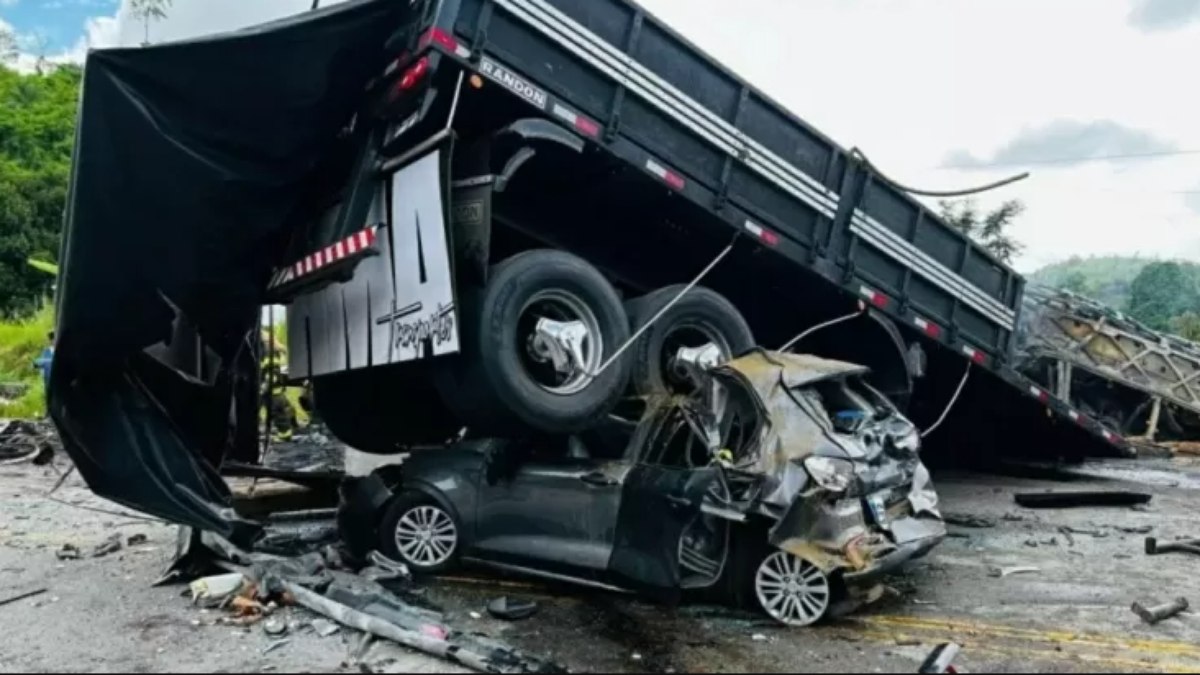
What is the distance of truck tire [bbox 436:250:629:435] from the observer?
5.73 metres

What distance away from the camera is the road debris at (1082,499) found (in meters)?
8.97

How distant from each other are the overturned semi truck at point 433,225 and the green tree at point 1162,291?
2581 cm

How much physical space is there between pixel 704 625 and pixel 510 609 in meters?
1.01

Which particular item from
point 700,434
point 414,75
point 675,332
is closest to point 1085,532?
point 675,332

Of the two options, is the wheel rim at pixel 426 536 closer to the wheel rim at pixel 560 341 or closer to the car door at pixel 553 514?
the car door at pixel 553 514

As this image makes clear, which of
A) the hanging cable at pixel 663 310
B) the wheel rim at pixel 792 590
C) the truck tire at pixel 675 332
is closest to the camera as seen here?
the wheel rim at pixel 792 590

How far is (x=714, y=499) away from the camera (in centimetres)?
518

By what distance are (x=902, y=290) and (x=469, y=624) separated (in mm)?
4377

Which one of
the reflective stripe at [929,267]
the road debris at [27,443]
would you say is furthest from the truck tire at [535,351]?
the road debris at [27,443]

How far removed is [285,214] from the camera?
6.17 metres

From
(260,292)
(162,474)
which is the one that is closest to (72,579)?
(162,474)

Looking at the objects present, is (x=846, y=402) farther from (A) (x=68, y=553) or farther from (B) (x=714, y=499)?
(A) (x=68, y=553)

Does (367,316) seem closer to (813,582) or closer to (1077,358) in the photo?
(813,582)

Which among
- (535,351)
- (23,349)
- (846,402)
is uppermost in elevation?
(23,349)
